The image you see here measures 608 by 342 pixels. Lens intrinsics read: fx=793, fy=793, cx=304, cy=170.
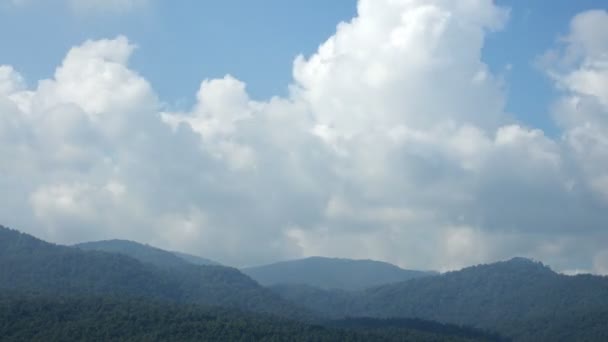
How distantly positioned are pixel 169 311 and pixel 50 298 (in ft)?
90.5

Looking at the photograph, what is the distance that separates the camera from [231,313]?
632 ft

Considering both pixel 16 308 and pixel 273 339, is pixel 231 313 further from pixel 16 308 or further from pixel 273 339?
pixel 16 308

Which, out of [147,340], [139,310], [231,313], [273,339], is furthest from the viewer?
[231,313]

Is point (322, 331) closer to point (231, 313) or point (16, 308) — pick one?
point (231, 313)

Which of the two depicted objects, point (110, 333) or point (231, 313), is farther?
point (231, 313)

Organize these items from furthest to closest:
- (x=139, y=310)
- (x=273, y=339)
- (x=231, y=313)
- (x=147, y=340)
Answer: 1. (x=231, y=313)
2. (x=139, y=310)
3. (x=273, y=339)
4. (x=147, y=340)

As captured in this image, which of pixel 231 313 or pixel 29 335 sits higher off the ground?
pixel 231 313

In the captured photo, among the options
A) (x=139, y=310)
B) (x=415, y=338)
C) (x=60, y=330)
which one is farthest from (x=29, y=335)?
(x=415, y=338)

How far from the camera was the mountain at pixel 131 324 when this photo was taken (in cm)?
15525

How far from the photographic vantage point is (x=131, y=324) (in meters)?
163

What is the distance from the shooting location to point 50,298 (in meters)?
180

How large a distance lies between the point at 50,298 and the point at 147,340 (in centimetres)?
3915

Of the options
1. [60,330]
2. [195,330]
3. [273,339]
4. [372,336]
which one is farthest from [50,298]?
[372,336]

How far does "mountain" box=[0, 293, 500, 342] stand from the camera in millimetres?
155250
